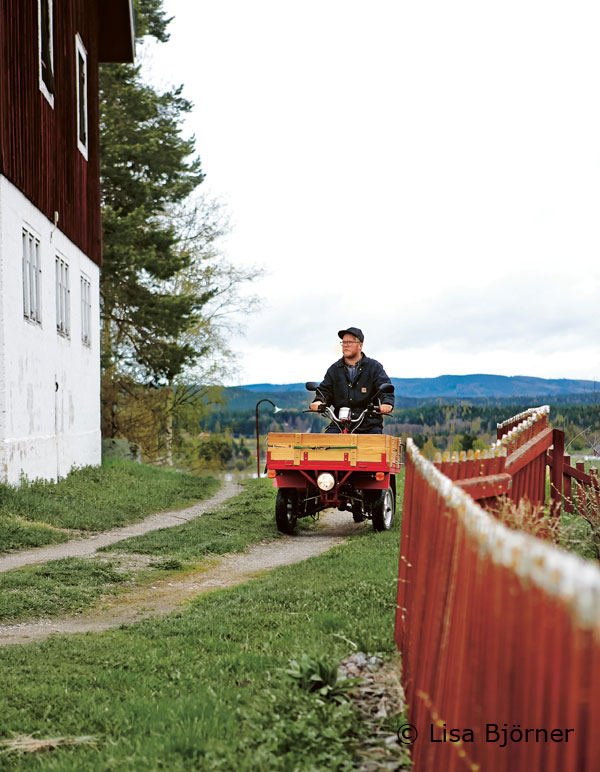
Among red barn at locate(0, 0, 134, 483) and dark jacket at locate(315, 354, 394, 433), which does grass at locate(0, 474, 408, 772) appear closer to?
dark jacket at locate(315, 354, 394, 433)

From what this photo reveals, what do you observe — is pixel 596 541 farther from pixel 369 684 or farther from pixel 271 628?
pixel 369 684

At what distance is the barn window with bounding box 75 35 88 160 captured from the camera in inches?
849

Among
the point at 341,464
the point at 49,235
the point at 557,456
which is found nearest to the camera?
the point at 557,456

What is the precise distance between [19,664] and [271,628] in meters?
1.71

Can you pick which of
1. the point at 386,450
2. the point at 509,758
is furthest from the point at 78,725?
the point at 386,450

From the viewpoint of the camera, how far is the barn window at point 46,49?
17641 millimetres

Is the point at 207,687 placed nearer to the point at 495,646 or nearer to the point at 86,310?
the point at 495,646

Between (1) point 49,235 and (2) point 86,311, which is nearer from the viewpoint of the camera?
(1) point 49,235

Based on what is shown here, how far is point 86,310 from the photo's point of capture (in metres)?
22.7

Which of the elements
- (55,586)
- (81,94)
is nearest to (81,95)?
(81,94)

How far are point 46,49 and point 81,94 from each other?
4.27m

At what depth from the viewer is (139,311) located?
3042 centimetres

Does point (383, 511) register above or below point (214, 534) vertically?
above

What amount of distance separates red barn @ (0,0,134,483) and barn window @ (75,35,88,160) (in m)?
0.03
